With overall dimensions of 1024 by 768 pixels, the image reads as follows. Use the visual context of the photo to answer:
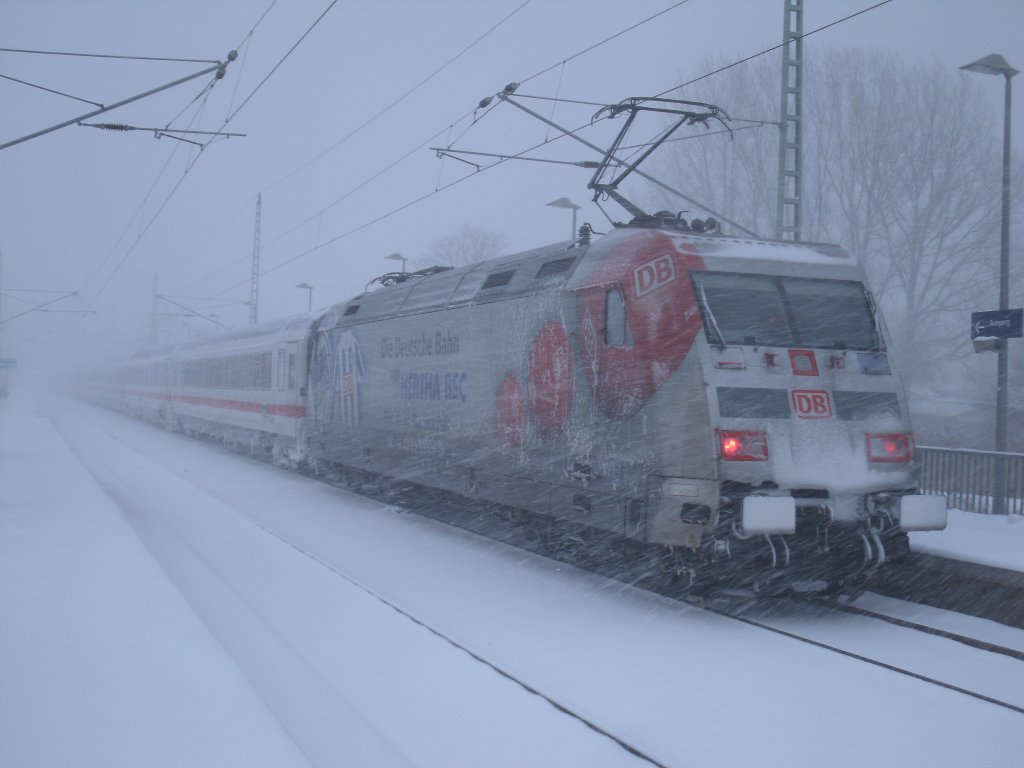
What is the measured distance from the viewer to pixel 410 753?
447 centimetres

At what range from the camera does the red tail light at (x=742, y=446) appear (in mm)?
6633

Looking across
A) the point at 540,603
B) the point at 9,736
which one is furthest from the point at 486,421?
the point at 9,736

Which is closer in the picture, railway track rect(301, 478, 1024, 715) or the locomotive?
railway track rect(301, 478, 1024, 715)

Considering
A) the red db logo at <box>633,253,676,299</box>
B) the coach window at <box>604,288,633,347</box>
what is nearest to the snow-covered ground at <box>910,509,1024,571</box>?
the coach window at <box>604,288,633,347</box>

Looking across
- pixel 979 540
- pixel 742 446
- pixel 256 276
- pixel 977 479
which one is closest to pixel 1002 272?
pixel 977 479

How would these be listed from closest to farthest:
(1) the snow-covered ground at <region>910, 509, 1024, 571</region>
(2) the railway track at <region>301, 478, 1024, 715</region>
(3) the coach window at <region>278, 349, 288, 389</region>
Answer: (2) the railway track at <region>301, 478, 1024, 715</region>
(1) the snow-covered ground at <region>910, 509, 1024, 571</region>
(3) the coach window at <region>278, 349, 288, 389</region>

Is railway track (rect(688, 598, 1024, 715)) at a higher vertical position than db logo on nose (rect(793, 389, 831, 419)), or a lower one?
lower

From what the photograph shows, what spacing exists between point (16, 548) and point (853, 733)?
7.46 meters

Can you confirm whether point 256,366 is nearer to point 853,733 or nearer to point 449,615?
point 449,615

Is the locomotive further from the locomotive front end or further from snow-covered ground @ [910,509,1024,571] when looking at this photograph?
snow-covered ground @ [910,509,1024,571]

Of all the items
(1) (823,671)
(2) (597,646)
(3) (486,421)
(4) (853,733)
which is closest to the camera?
(4) (853,733)

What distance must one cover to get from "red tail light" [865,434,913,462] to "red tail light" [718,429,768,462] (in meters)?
1.07

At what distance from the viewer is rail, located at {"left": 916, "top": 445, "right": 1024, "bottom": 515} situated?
10.6 m

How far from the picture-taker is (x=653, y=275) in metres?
7.44
